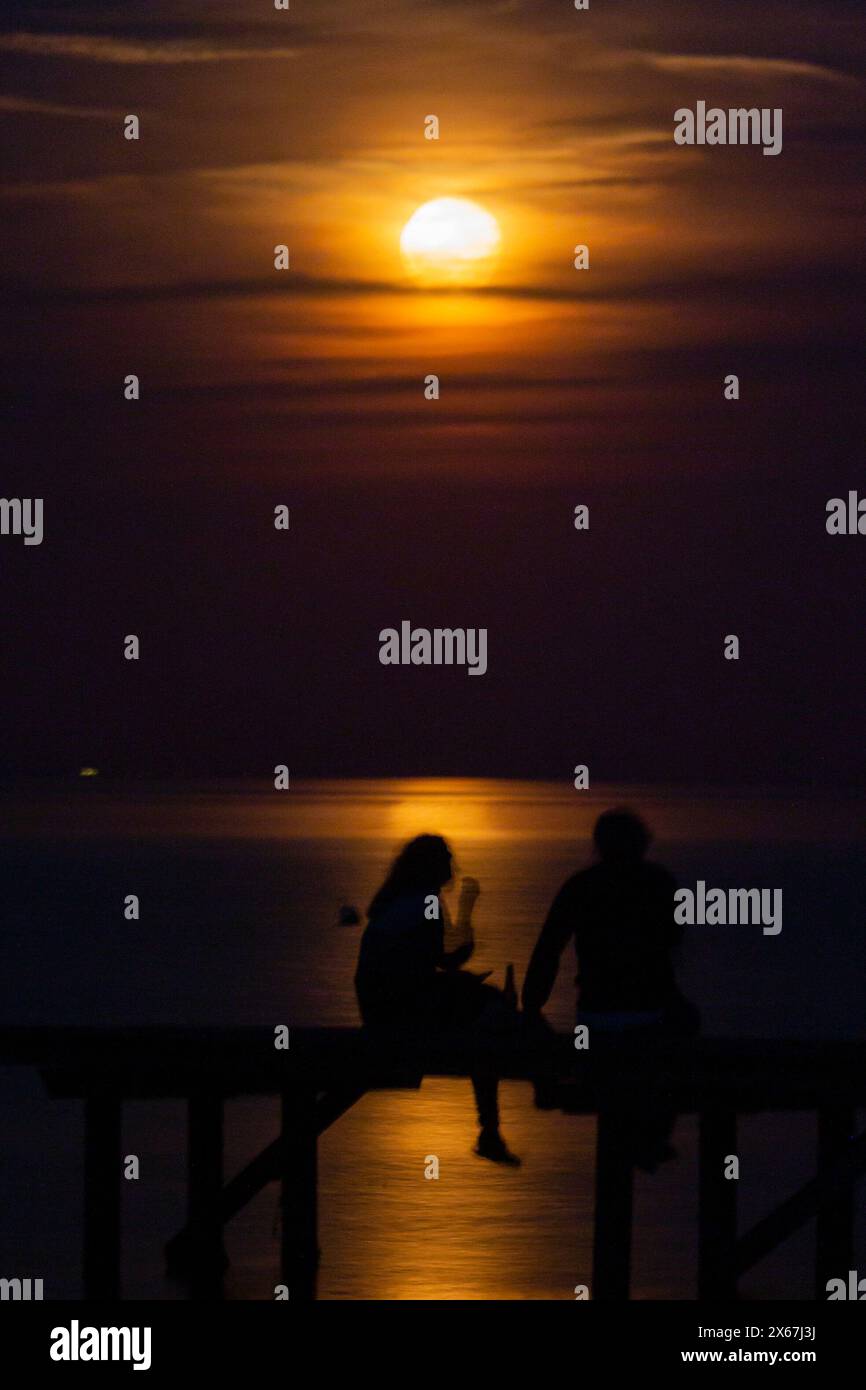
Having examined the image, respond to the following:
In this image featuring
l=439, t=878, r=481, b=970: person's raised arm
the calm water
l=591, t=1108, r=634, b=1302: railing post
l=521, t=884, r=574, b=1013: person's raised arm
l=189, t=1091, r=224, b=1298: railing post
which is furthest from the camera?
the calm water

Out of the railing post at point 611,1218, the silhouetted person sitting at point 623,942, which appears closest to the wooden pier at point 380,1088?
the railing post at point 611,1218

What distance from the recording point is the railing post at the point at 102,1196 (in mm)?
10273

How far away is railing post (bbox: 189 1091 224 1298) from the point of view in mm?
10867

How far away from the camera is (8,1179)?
1584 centimetres

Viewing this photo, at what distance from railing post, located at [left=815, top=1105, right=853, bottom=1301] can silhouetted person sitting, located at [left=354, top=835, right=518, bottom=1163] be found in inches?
67.5

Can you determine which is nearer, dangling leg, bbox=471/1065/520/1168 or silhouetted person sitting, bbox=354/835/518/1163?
silhouetted person sitting, bbox=354/835/518/1163

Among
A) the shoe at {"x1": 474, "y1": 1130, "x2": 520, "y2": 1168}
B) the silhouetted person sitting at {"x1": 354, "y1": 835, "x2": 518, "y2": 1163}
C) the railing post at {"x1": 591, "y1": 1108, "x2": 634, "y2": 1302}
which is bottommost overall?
the railing post at {"x1": 591, "y1": 1108, "x2": 634, "y2": 1302}

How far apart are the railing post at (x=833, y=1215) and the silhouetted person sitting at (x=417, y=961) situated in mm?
1715

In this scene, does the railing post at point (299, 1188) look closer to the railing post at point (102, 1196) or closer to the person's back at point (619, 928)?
the railing post at point (102, 1196)

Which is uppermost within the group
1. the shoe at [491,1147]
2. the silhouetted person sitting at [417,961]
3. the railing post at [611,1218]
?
the silhouetted person sitting at [417,961]

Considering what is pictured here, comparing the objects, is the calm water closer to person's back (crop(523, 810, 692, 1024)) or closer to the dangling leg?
the dangling leg

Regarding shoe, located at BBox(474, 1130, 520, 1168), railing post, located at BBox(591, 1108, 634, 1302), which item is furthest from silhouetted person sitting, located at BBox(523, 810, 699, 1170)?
shoe, located at BBox(474, 1130, 520, 1168)

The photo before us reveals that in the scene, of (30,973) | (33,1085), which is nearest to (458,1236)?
(33,1085)
